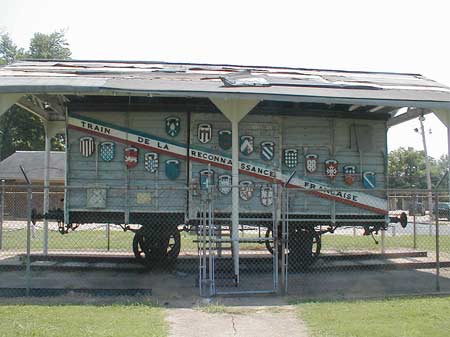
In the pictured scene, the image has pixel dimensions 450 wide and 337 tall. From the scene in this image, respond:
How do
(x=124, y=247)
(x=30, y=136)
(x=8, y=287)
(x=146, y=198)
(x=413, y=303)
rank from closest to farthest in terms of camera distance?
(x=413, y=303), (x=8, y=287), (x=146, y=198), (x=124, y=247), (x=30, y=136)

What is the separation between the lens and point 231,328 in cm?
710

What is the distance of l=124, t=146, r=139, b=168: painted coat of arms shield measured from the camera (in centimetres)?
1185

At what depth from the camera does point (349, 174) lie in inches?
485

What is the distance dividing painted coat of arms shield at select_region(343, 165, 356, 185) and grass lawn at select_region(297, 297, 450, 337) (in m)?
3.99

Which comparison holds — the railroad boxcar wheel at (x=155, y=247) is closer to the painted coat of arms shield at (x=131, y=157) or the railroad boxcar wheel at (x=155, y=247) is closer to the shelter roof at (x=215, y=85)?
the painted coat of arms shield at (x=131, y=157)

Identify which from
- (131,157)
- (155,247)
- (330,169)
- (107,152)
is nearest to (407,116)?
(330,169)

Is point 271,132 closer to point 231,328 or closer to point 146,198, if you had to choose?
point 146,198

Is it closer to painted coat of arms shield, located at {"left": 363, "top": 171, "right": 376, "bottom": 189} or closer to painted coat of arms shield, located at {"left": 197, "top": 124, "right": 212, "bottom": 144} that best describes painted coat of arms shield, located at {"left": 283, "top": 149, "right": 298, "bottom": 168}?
painted coat of arms shield, located at {"left": 363, "top": 171, "right": 376, "bottom": 189}

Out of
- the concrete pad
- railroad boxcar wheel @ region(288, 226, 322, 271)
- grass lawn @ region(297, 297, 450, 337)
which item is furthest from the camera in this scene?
railroad boxcar wheel @ region(288, 226, 322, 271)

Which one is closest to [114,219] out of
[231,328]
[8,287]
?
[8,287]

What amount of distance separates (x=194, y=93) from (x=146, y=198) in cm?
326

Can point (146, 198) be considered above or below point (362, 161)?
below

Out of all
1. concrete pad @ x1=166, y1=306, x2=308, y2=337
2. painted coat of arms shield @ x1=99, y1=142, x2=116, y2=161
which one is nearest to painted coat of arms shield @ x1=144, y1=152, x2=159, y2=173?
painted coat of arms shield @ x1=99, y1=142, x2=116, y2=161

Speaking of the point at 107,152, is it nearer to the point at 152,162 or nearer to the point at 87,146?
the point at 87,146
